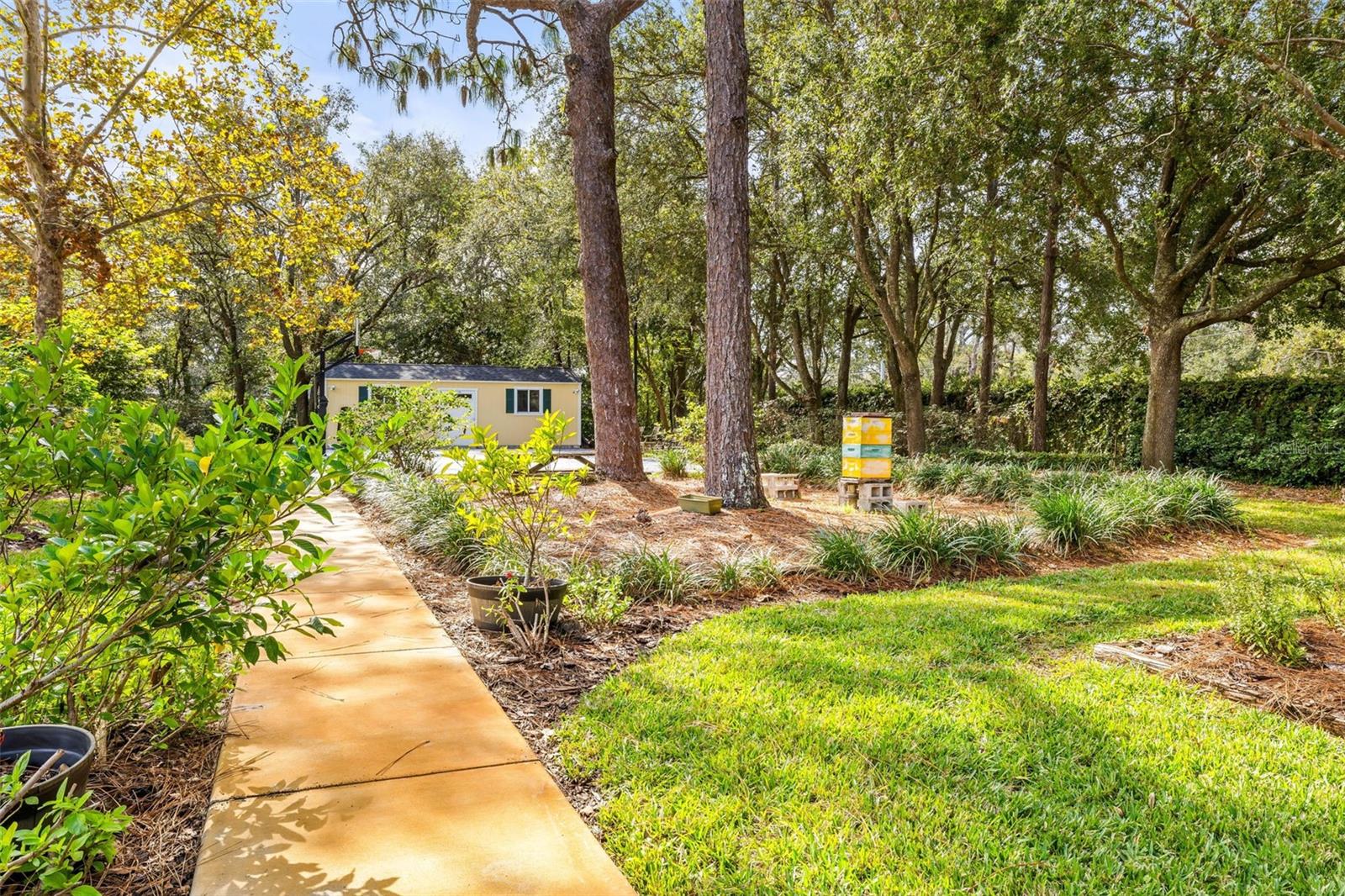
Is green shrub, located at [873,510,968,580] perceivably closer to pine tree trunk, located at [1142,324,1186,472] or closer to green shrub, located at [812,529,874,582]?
green shrub, located at [812,529,874,582]

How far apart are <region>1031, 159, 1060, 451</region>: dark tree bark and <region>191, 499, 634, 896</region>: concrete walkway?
10627mm

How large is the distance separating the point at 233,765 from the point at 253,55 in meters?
9.52

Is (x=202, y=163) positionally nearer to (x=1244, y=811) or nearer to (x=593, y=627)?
(x=593, y=627)

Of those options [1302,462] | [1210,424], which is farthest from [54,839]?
[1210,424]

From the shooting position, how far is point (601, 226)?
938 cm

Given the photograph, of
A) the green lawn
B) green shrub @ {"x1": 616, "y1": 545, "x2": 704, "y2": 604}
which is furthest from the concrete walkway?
green shrub @ {"x1": 616, "y1": 545, "x2": 704, "y2": 604}

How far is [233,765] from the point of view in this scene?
7.57ft

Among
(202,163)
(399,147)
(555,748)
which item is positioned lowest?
(555,748)

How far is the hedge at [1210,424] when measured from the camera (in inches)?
431

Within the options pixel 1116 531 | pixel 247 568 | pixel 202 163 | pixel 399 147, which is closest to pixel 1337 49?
pixel 1116 531

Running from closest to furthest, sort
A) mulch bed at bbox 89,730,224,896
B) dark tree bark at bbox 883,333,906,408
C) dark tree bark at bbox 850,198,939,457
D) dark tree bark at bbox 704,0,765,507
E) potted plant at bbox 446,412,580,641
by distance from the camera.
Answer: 1. mulch bed at bbox 89,730,224,896
2. potted plant at bbox 446,412,580,641
3. dark tree bark at bbox 704,0,765,507
4. dark tree bark at bbox 850,198,939,457
5. dark tree bark at bbox 883,333,906,408

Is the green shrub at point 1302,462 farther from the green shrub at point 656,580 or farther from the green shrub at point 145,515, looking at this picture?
the green shrub at point 145,515

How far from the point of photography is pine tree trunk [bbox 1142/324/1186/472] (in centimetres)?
1096

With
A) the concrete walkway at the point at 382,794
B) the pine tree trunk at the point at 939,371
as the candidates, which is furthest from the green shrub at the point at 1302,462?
the concrete walkway at the point at 382,794
